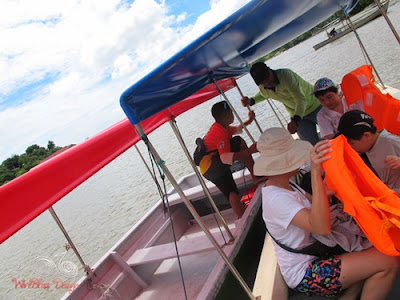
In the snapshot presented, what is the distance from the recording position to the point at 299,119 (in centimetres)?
366

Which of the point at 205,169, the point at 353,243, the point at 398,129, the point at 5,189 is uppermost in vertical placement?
the point at 5,189

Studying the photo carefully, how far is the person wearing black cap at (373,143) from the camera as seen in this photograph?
188cm

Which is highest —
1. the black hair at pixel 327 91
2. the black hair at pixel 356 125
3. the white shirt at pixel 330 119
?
the black hair at pixel 327 91

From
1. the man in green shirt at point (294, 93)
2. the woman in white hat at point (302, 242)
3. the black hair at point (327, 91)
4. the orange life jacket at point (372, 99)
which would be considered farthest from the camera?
the man in green shirt at point (294, 93)

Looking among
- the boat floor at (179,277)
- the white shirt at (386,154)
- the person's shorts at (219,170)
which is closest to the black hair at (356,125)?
the white shirt at (386,154)

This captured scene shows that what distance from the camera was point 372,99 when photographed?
9.14 feet

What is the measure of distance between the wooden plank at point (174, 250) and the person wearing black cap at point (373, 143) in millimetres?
1748

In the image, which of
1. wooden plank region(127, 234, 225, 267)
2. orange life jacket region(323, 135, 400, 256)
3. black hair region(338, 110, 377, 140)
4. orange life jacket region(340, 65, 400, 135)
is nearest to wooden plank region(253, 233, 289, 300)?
orange life jacket region(323, 135, 400, 256)

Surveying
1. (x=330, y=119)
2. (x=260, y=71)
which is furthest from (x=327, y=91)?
(x=260, y=71)

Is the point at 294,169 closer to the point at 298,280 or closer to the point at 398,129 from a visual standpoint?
the point at 298,280

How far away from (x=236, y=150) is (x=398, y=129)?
188 cm

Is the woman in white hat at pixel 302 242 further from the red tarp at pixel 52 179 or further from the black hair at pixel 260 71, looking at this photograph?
the black hair at pixel 260 71

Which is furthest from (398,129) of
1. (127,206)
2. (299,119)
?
(127,206)

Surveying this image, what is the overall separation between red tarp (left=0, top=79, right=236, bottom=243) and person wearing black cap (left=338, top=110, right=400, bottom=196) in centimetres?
156
